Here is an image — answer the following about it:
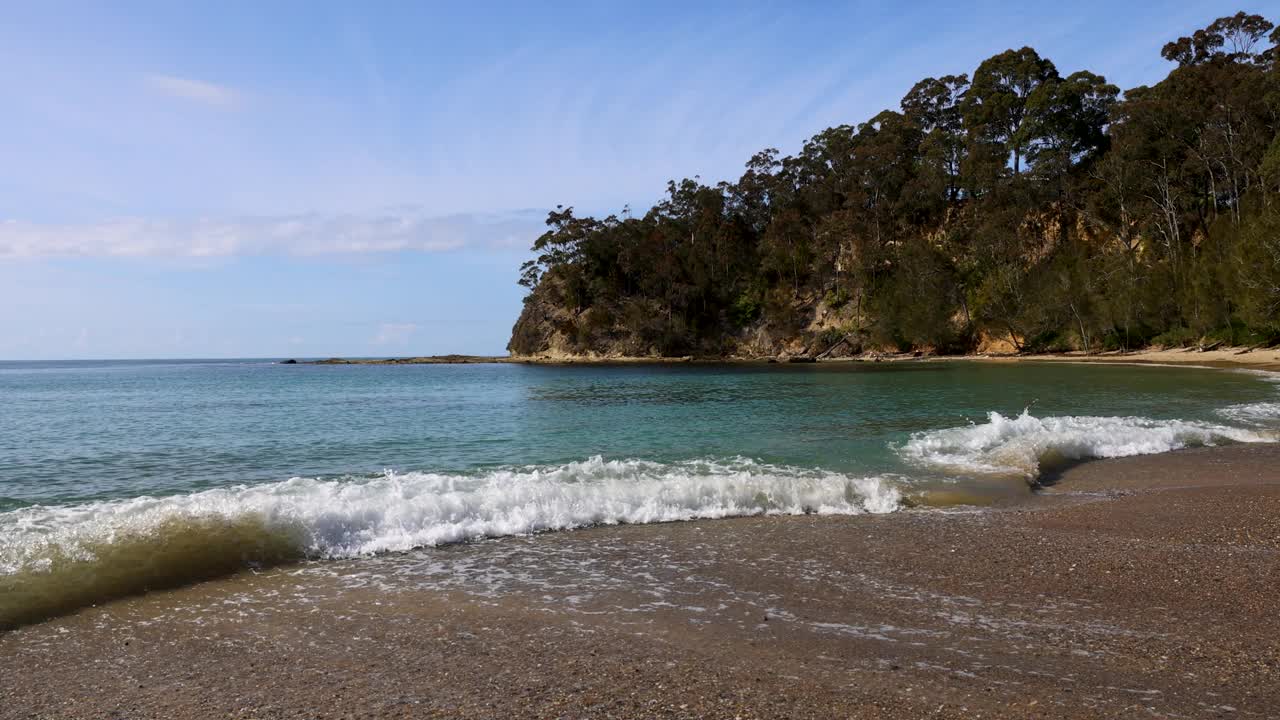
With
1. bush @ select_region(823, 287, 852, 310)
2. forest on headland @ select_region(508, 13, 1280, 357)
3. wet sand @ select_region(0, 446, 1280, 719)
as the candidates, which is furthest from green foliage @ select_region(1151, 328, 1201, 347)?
wet sand @ select_region(0, 446, 1280, 719)

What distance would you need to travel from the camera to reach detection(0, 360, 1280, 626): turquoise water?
28.8 feet

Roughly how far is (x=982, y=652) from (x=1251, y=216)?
5990 centimetres

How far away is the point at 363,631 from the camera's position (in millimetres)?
5867

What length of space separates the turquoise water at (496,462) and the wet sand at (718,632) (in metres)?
1.13

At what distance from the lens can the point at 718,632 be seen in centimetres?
567

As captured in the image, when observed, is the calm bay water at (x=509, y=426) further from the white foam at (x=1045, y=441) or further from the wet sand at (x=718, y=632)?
the wet sand at (x=718, y=632)

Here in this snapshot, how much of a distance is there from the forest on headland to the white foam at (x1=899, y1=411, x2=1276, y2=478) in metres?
36.7

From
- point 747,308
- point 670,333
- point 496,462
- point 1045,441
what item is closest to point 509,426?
point 496,462

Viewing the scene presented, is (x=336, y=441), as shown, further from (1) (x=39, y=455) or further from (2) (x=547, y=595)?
(2) (x=547, y=595)

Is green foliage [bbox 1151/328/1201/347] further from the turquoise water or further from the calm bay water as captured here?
the turquoise water

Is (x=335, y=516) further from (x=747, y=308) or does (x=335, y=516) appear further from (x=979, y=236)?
(x=747, y=308)

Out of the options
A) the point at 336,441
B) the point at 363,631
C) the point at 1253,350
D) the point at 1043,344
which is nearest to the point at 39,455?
the point at 336,441

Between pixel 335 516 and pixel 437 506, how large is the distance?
50.9 inches

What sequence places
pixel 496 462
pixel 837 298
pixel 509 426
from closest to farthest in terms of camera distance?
1. pixel 496 462
2. pixel 509 426
3. pixel 837 298
